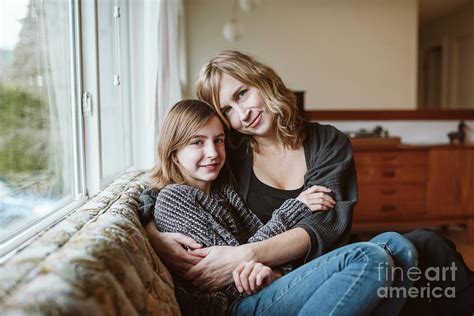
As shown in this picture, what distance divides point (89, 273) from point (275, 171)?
1.02 m

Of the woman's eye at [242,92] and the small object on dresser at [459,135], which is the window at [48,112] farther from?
the small object on dresser at [459,135]

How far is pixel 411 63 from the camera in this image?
504cm

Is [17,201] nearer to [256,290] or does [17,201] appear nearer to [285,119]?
[256,290]

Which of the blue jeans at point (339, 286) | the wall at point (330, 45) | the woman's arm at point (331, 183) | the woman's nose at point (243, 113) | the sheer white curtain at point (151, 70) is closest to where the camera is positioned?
the blue jeans at point (339, 286)

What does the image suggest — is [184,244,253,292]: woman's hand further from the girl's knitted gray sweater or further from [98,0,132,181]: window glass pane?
[98,0,132,181]: window glass pane

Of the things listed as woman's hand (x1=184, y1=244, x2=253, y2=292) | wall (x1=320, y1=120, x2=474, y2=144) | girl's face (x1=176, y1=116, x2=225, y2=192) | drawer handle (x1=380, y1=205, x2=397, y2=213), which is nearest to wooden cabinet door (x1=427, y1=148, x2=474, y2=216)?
drawer handle (x1=380, y1=205, x2=397, y2=213)

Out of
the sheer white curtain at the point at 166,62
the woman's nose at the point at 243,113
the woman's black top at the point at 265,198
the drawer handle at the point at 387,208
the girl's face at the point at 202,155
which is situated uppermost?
the sheer white curtain at the point at 166,62

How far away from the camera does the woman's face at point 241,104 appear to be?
1.55 m

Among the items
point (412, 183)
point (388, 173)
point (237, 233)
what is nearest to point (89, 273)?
point (237, 233)

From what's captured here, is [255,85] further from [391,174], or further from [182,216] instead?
[391,174]

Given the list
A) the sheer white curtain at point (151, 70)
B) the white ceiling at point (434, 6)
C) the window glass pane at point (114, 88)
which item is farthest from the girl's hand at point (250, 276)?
the white ceiling at point (434, 6)

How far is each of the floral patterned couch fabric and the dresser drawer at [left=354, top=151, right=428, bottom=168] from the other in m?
2.57

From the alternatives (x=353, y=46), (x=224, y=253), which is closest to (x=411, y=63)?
(x=353, y=46)

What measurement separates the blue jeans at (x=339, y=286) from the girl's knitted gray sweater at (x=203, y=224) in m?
0.07
